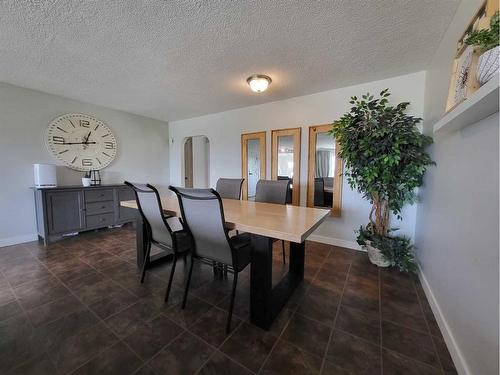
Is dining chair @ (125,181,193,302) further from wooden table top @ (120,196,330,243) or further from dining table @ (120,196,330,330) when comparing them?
dining table @ (120,196,330,330)

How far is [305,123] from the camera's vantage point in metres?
3.24

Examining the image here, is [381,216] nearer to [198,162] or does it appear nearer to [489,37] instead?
[489,37]

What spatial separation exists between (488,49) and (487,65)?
93 mm

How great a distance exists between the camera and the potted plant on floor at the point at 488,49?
2.76ft

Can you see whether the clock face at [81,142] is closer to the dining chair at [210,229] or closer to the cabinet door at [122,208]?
the cabinet door at [122,208]

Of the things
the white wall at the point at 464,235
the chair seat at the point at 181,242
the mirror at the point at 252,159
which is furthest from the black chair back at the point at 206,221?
the mirror at the point at 252,159

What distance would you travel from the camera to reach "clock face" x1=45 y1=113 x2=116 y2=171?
3.33m

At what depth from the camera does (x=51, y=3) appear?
1.48 meters

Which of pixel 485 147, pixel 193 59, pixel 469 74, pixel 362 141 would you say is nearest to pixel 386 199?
pixel 362 141

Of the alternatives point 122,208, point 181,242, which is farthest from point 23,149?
point 181,242

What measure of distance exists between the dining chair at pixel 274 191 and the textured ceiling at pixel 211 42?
1371 mm

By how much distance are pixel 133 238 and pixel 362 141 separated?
358 cm

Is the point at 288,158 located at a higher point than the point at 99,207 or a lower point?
higher

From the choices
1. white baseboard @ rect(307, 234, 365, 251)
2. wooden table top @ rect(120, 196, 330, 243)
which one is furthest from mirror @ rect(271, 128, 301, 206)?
wooden table top @ rect(120, 196, 330, 243)
